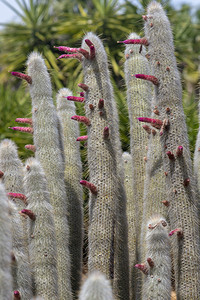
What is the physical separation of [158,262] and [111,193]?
0.67 m

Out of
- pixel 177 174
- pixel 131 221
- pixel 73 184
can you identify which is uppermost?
pixel 177 174

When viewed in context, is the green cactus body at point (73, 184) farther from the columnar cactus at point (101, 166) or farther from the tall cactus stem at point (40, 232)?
the tall cactus stem at point (40, 232)

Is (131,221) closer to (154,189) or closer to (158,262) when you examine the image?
(154,189)

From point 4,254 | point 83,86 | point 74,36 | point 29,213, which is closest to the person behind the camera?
point 4,254

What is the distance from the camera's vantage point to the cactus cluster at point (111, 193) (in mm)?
3314

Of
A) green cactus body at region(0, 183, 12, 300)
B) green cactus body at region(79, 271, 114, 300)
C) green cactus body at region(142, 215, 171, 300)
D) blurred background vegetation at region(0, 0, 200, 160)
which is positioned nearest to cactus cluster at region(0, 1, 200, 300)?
green cactus body at region(142, 215, 171, 300)

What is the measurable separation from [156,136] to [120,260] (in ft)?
3.24

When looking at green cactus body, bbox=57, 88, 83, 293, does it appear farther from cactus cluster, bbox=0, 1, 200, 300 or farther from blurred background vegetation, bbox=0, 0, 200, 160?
blurred background vegetation, bbox=0, 0, 200, 160

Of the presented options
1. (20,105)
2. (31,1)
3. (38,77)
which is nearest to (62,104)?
(38,77)

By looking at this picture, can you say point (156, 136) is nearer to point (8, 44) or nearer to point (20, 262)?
point (20, 262)

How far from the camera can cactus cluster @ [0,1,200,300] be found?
3.31 m

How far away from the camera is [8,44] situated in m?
14.0

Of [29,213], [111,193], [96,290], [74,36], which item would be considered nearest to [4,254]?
[96,290]

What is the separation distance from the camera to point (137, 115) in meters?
4.37
